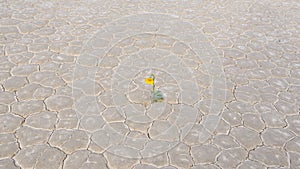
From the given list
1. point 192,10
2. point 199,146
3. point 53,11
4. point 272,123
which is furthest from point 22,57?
point 192,10

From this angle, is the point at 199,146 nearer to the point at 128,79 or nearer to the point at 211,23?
the point at 128,79

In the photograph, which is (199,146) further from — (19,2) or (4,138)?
(19,2)

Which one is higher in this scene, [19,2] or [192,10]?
[192,10]

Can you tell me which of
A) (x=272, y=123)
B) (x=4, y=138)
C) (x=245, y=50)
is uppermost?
(x=245, y=50)

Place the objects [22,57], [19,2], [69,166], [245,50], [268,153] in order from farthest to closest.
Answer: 1. [19,2]
2. [245,50]
3. [22,57]
4. [268,153]
5. [69,166]

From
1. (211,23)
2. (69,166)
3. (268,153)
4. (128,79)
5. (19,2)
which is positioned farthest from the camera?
(19,2)

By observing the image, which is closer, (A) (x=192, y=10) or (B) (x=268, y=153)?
(B) (x=268, y=153)
